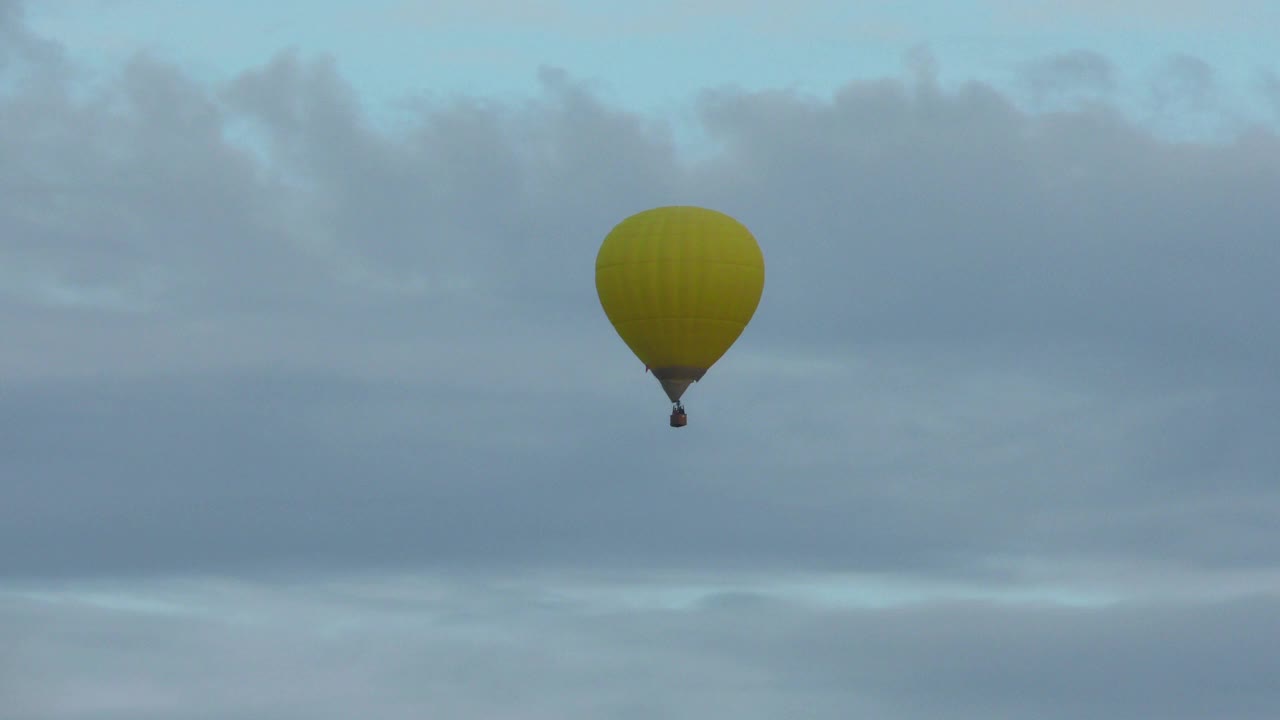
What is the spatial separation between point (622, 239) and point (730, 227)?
363 cm

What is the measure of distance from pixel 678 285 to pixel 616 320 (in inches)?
118

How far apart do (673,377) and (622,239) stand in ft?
16.1

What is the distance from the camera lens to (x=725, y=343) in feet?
432

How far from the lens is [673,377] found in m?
131

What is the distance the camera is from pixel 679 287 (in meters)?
130

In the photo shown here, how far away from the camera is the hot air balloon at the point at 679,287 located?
426 feet

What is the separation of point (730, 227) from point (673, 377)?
5.36 meters

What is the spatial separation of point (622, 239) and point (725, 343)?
195 inches

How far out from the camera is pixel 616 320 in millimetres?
131500

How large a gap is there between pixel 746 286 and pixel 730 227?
81.1 inches

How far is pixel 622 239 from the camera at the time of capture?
131 meters

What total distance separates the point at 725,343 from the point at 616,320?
3.74m

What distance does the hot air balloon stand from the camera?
12975 centimetres

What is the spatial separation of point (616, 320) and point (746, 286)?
14.9 feet
